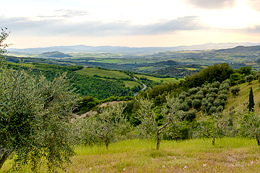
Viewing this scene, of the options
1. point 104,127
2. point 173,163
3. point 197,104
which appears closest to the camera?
point 173,163

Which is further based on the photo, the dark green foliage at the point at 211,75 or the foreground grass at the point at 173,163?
the dark green foliage at the point at 211,75

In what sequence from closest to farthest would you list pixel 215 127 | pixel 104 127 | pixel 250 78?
pixel 104 127 → pixel 215 127 → pixel 250 78

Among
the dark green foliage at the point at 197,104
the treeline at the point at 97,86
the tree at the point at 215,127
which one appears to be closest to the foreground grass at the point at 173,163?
the tree at the point at 215,127

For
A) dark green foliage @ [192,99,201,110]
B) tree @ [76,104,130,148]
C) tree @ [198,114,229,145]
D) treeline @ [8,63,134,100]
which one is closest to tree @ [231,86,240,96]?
dark green foliage @ [192,99,201,110]

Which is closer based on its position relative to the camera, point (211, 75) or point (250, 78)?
point (250, 78)

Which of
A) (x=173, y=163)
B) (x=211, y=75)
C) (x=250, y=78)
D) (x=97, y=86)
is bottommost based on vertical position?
(x=97, y=86)

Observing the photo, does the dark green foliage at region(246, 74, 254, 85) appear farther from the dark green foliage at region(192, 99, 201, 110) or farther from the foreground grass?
the foreground grass

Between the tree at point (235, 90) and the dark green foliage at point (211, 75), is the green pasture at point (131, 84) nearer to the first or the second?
A: the dark green foliage at point (211, 75)

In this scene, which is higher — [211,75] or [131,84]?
[211,75]

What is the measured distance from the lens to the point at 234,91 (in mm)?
52375

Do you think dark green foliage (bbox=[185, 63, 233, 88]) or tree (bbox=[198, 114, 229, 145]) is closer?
tree (bbox=[198, 114, 229, 145])

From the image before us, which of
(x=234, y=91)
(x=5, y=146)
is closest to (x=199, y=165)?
(x=5, y=146)

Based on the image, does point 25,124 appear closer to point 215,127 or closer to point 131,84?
point 215,127

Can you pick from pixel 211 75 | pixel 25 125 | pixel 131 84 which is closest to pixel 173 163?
pixel 25 125
